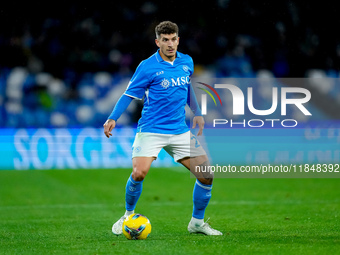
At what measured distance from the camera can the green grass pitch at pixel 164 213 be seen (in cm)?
584

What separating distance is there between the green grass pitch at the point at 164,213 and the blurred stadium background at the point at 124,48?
3.39 meters

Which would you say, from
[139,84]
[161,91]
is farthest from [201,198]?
[139,84]

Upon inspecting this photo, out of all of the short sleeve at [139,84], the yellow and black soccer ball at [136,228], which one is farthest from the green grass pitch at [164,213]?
the short sleeve at [139,84]

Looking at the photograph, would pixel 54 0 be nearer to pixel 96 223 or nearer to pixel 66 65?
pixel 66 65

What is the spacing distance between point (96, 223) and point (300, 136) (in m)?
9.28

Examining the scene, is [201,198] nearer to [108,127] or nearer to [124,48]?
[108,127]

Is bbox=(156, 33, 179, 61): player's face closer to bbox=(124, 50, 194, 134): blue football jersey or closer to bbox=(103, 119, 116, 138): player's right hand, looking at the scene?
bbox=(124, 50, 194, 134): blue football jersey

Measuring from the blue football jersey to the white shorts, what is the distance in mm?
58

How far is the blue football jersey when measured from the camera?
636 cm

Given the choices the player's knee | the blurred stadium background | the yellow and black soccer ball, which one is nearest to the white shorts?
the player's knee

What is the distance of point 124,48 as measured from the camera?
64.1 feet

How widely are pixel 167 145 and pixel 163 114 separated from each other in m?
0.31

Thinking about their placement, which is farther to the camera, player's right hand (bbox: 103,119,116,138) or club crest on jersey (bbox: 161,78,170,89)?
A: club crest on jersey (bbox: 161,78,170,89)

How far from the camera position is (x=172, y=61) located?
6.49 meters
